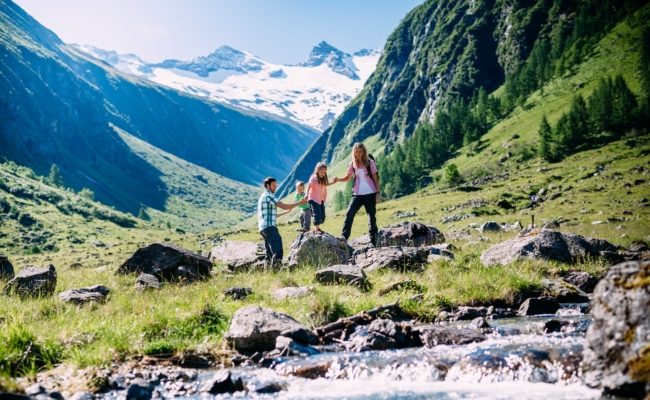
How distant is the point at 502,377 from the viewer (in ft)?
21.4

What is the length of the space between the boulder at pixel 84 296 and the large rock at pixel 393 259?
293 inches

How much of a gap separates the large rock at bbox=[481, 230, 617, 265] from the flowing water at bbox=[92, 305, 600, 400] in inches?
265

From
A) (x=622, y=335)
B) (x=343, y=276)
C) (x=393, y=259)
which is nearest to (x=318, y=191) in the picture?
(x=393, y=259)

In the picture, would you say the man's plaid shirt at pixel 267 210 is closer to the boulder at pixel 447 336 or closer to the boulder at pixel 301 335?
the boulder at pixel 301 335

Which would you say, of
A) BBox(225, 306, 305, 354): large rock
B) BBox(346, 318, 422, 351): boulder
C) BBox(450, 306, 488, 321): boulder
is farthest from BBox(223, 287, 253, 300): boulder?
BBox(450, 306, 488, 321): boulder

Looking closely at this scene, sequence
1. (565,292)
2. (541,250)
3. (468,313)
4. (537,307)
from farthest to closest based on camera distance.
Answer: (541,250) → (565,292) → (537,307) → (468,313)

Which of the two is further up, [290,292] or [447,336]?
[290,292]

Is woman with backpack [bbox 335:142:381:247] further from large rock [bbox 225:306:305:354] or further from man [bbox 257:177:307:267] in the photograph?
large rock [bbox 225:306:305:354]

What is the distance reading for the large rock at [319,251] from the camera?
51.8 ft

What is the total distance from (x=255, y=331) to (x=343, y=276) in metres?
4.65

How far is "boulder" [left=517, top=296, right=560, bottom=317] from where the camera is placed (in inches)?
407

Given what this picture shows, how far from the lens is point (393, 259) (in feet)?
47.5

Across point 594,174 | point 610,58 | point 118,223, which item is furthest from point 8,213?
point 610,58

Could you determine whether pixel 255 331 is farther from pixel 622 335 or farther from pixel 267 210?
pixel 267 210
